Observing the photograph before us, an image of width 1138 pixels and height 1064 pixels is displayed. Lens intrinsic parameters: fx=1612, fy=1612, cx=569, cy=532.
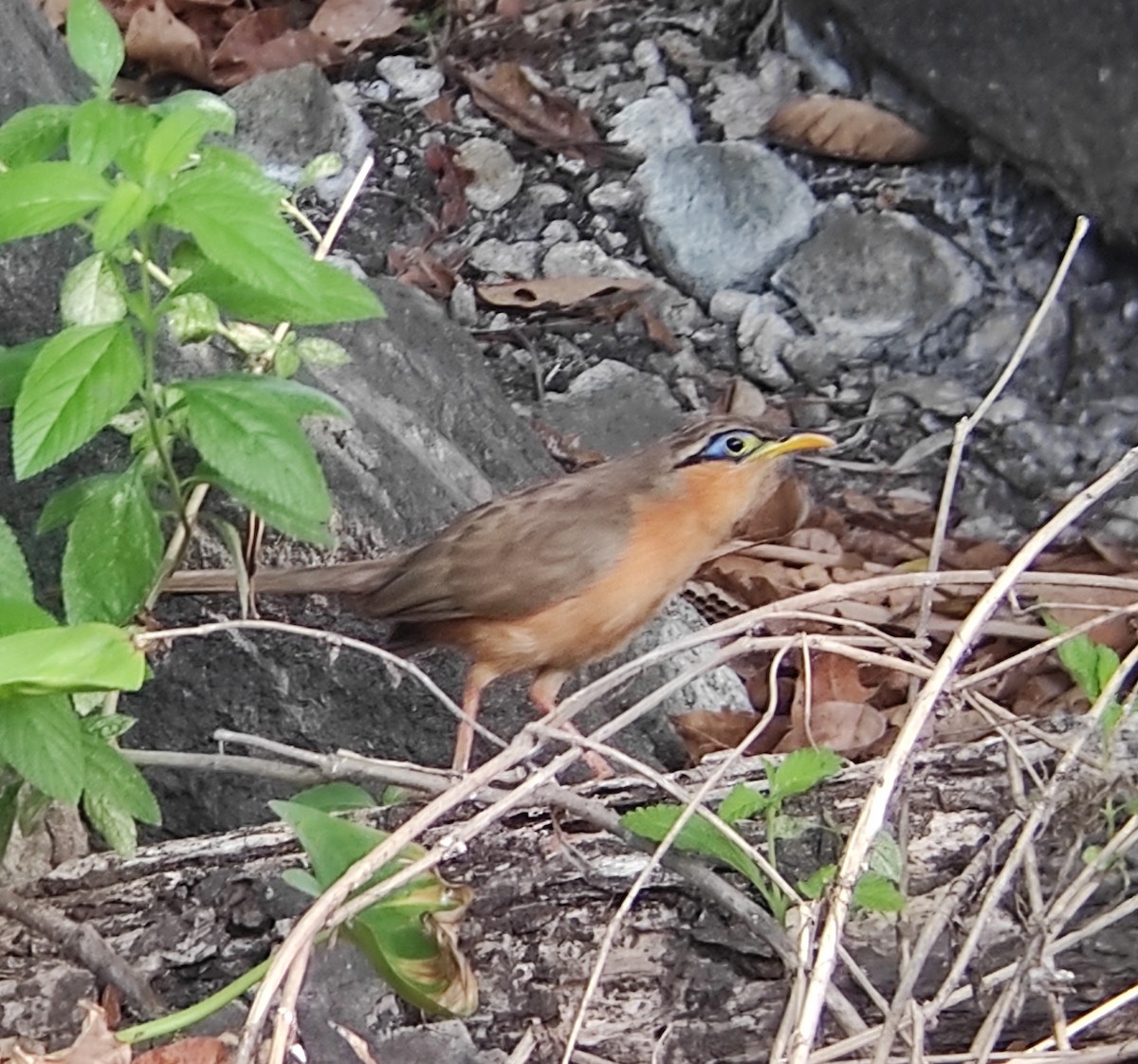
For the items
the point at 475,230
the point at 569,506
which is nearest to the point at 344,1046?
the point at 569,506

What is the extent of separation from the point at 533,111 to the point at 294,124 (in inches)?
43.9

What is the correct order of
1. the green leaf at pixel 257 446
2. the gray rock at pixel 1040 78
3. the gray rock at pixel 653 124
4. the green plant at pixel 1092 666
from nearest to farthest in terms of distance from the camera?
the green leaf at pixel 257 446 → the green plant at pixel 1092 666 → the gray rock at pixel 1040 78 → the gray rock at pixel 653 124

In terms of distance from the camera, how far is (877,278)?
658 cm

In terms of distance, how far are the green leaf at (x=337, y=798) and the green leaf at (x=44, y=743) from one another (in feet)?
2.25

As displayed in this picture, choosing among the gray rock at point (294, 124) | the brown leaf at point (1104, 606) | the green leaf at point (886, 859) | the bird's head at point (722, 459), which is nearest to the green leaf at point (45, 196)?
the green leaf at point (886, 859)

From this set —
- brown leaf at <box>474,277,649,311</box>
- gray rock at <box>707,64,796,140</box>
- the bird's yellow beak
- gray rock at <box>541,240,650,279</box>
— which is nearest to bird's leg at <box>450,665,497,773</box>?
the bird's yellow beak

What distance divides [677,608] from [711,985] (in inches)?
99.7

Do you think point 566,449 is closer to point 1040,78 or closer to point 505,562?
point 505,562

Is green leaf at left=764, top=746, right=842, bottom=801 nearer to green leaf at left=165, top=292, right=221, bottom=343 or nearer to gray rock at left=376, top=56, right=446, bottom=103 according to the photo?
green leaf at left=165, top=292, right=221, bottom=343

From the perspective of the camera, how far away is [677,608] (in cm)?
508

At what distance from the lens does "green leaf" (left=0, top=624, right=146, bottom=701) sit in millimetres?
1849

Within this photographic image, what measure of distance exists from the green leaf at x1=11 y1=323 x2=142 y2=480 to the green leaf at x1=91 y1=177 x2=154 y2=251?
0.15m

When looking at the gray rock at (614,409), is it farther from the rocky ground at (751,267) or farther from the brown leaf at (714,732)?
the brown leaf at (714,732)

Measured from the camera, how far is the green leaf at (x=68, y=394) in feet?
7.12
